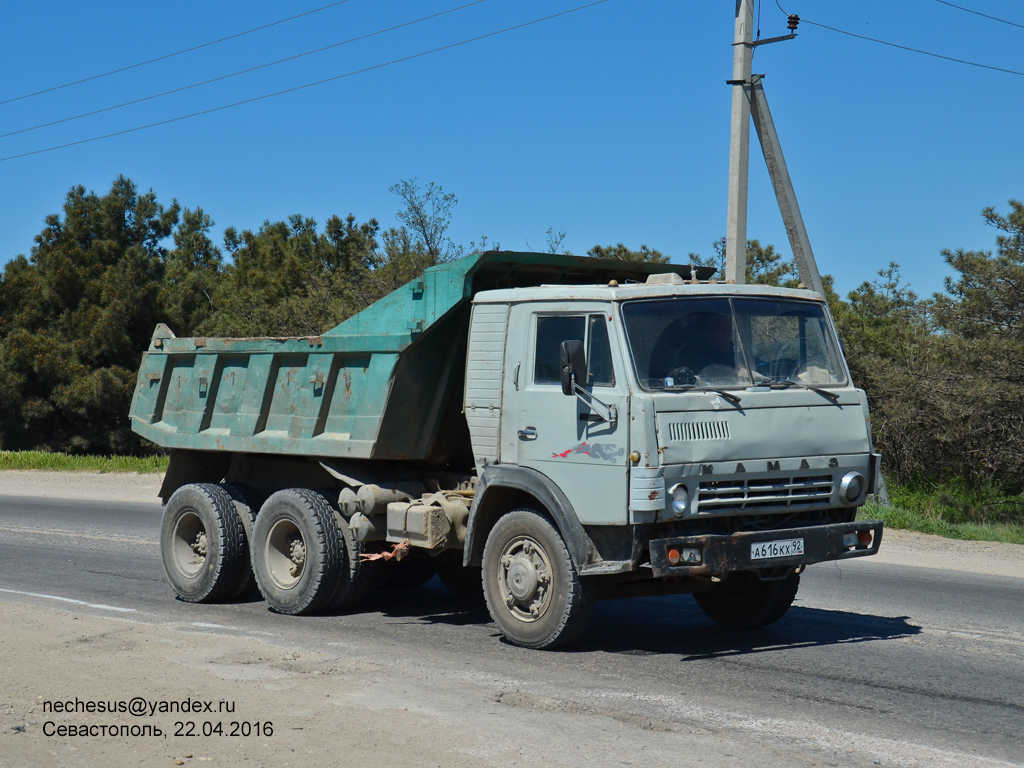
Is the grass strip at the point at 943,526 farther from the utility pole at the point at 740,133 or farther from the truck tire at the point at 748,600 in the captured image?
the truck tire at the point at 748,600

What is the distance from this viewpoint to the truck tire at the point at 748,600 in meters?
8.01

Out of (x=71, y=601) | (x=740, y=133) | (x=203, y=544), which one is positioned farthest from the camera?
(x=740, y=133)

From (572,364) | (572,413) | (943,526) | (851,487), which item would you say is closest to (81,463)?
(943,526)

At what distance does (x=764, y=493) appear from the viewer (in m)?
7.06

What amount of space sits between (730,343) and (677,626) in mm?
2397

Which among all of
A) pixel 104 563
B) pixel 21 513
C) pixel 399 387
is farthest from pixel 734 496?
pixel 21 513

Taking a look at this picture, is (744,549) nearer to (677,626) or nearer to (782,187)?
(677,626)

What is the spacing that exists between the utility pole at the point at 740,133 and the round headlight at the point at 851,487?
9106 millimetres

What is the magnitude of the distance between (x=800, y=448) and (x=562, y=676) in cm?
210

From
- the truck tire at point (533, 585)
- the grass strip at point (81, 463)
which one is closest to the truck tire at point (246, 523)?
the truck tire at point (533, 585)

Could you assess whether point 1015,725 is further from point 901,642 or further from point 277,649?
point 277,649

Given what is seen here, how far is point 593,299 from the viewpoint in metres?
7.20

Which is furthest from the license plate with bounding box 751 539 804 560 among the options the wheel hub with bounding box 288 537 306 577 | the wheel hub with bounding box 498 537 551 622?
the wheel hub with bounding box 288 537 306 577

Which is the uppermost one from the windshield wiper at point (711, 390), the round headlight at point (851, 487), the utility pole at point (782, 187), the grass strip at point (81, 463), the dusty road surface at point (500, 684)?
the utility pole at point (782, 187)
